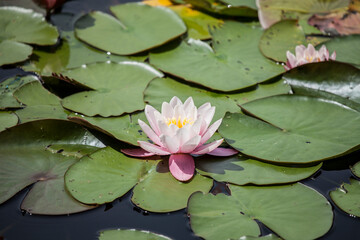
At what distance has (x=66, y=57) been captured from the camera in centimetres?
328

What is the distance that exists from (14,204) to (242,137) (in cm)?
133

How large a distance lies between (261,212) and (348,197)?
505 millimetres

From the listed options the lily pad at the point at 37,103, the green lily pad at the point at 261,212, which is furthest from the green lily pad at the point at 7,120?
the green lily pad at the point at 261,212

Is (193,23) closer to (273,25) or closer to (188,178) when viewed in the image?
(273,25)

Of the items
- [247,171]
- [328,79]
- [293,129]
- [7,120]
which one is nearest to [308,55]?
[328,79]

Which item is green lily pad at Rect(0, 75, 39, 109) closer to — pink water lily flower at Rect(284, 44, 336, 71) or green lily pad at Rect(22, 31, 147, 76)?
green lily pad at Rect(22, 31, 147, 76)

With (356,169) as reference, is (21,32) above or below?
below

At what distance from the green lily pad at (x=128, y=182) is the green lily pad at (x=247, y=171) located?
0.29ft

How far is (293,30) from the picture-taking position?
3.51 meters

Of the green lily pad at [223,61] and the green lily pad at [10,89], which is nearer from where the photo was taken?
the green lily pad at [10,89]

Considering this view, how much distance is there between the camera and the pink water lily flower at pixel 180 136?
2.14m

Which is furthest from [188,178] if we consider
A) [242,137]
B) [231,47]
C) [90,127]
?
[231,47]

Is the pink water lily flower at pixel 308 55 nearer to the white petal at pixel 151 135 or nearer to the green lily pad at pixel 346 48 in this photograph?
the green lily pad at pixel 346 48

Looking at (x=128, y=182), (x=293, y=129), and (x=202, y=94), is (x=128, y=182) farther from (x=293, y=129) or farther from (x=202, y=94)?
(x=293, y=129)
